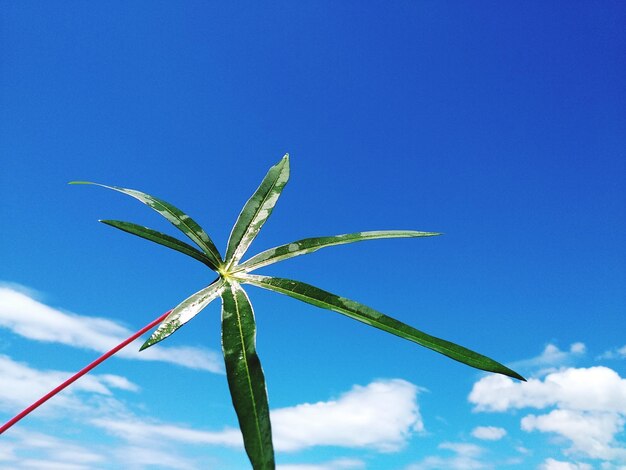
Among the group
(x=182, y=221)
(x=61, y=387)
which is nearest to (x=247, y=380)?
(x=61, y=387)

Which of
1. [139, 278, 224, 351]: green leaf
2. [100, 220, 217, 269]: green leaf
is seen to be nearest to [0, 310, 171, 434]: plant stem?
[139, 278, 224, 351]: green leaf

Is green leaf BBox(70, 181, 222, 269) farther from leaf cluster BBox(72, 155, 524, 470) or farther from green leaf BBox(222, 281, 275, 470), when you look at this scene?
green leaf BBox(222, 281, 275, 470)

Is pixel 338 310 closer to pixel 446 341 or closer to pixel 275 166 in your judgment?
pixel 446 341

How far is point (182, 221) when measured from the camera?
162 cm

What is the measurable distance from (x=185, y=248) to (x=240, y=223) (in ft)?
0.68

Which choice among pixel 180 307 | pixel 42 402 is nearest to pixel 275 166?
pixel 180 307

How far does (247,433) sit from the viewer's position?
92 cm

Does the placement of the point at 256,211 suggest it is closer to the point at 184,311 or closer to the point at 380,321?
the point at 184,311

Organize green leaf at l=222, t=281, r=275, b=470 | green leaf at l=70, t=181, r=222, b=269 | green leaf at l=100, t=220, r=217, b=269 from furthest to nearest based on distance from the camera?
1. green leaf at l=70, t=181, r=222, b=269
2. green leaf at l=100, t=220, r=217, b=269
3. green leaf at l=222, t=281, r=275, b=470

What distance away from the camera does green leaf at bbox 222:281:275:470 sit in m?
0.91

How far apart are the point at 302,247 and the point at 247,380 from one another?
1.92 feet

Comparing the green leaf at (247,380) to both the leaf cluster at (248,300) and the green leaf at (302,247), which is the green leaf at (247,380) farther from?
the green leaf at (302,247)

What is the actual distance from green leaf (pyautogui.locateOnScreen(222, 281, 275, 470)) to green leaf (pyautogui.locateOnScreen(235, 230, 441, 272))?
241 mm

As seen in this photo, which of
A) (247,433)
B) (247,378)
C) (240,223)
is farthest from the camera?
(240,223)
